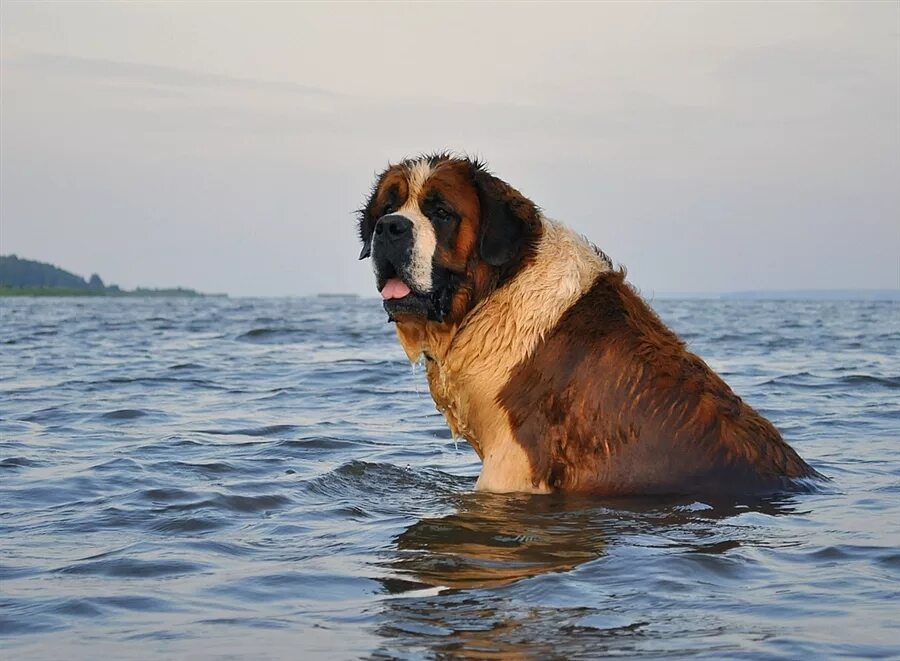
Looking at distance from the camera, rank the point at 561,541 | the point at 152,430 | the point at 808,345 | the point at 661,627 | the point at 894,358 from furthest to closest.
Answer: the point at 808,345, the point at 894,358, the point at 152,430, the point at 561,541, the point at 661,627

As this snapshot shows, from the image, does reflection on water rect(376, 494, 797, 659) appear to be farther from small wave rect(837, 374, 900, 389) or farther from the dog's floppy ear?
→ small wave rect(837, 374, 900, 389)

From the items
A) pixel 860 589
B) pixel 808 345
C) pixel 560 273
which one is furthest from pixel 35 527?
pixel 808 345

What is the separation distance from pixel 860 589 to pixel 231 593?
2.34 m

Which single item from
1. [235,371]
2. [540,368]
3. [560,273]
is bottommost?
[235,371]

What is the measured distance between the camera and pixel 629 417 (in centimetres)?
604

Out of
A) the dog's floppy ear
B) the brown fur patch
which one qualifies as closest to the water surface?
the brown fur patch

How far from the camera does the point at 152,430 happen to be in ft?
31.9

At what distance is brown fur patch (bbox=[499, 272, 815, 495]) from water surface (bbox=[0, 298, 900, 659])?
6.4 inches

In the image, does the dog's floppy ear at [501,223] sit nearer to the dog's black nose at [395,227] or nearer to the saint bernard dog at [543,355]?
the saint bernard dog at [543,355]

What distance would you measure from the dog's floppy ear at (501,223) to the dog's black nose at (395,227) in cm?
42

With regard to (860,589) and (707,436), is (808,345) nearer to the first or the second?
(707,436)

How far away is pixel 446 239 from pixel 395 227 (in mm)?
298

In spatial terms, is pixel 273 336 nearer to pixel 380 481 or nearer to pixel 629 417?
pixel 380 481

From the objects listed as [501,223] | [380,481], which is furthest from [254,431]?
Result: [501,223]
